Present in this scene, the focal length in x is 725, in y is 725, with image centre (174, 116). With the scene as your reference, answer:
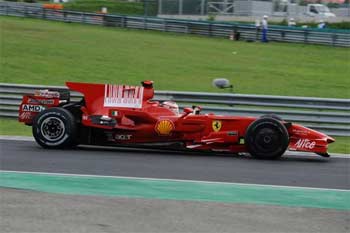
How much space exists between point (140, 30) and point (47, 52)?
17166 mm

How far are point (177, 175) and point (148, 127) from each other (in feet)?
5.84

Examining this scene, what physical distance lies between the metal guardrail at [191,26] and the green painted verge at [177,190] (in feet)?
105

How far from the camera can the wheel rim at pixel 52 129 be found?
34.1 ft

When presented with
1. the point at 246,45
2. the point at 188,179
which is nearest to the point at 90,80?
the point at 188,179

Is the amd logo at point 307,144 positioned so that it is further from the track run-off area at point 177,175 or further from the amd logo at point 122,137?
the amd logo at point 122,137

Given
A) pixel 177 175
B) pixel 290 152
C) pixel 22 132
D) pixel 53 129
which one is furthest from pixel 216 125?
pixel 22 132

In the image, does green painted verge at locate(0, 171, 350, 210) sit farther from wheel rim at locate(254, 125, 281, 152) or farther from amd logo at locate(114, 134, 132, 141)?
amd logo at locate(114, 134, 132, 141)

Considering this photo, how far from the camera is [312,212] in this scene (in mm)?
6691

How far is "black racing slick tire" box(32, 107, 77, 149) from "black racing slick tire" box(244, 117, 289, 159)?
99.3 inches

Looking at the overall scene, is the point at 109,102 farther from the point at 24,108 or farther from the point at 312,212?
the point at 312,212

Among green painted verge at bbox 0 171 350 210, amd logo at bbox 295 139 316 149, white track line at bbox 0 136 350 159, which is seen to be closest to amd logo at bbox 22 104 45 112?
white track line at bbox 0 136 350 159

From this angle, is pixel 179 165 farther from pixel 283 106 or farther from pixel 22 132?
pixel 283 106

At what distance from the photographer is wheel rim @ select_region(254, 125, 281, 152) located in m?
10.0

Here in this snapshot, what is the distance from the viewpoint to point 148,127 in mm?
10375
